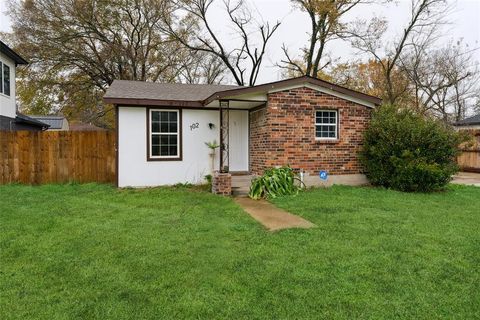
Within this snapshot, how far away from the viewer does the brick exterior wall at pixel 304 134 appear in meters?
9.25

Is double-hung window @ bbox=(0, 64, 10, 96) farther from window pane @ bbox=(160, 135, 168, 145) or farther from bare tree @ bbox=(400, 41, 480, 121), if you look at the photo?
bare tree @ bbox=(400, 41, 480, 121)

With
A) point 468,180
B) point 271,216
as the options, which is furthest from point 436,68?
point 271,216

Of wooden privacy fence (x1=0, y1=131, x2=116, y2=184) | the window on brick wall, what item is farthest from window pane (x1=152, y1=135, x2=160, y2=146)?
the window on brick wall

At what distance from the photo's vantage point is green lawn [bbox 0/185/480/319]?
2.87m

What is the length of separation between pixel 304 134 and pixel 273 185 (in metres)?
1.97

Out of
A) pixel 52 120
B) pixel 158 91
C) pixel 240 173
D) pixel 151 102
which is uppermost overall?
pixel 52 120

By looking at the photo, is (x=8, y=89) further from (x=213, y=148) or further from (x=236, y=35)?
→ (x=236, y=35)

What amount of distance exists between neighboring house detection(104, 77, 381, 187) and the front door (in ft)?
0.10

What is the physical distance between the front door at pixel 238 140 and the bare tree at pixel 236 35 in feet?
46.6

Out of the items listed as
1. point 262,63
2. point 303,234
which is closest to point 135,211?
point 303,234

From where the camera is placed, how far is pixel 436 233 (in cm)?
503

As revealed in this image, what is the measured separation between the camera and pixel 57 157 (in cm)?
1047

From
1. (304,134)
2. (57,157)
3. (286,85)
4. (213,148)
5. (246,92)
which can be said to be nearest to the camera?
(246,92)

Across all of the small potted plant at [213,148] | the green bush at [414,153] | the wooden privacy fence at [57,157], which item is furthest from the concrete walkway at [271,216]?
the wooden privacy fence at [57,157]
